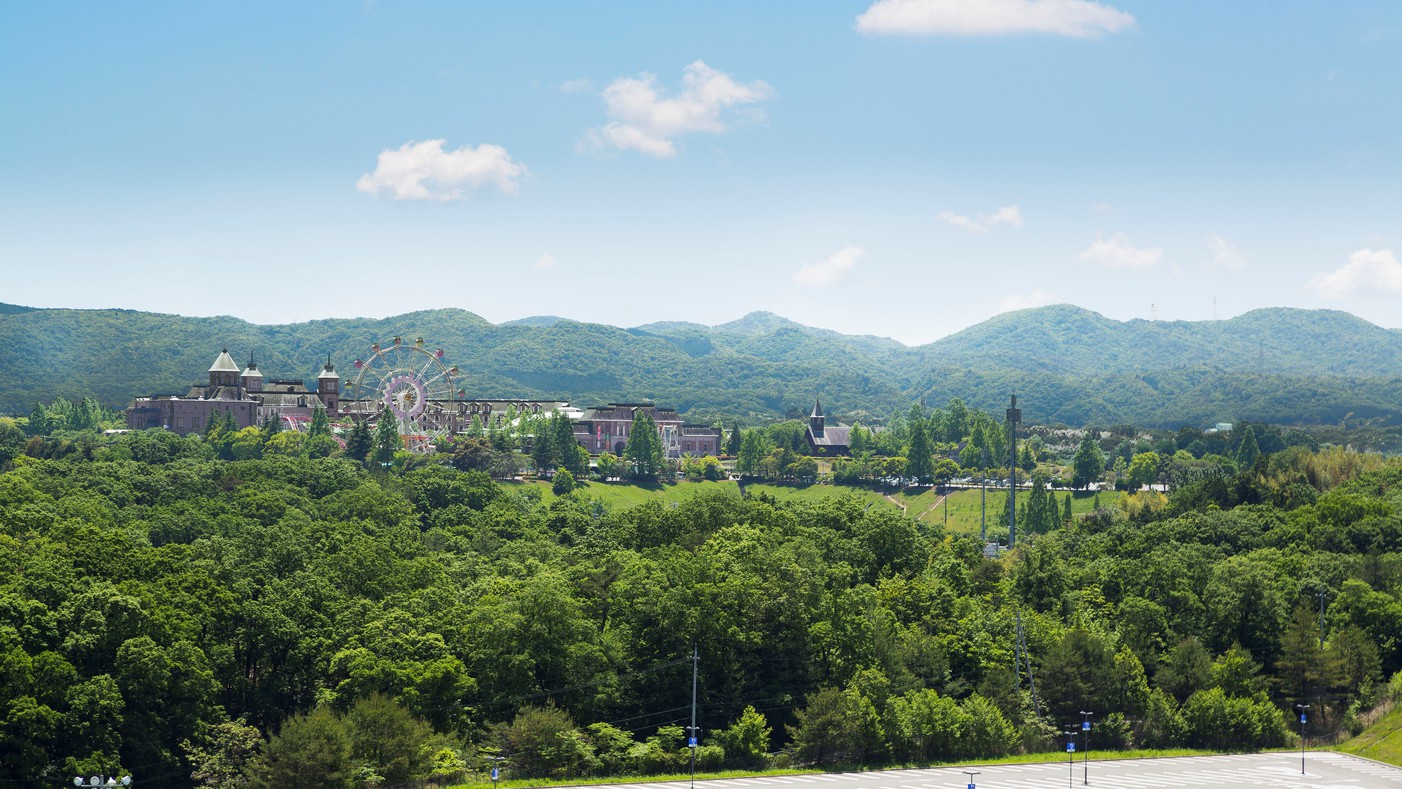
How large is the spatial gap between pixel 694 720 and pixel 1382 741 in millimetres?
29352

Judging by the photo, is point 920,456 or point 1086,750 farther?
point 920,456

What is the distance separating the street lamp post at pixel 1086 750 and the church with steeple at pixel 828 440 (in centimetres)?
→ 12917

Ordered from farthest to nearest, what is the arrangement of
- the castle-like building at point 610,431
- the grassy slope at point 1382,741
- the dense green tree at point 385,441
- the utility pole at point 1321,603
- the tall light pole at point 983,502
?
the castle-like building at point 610,431 < the dense green tree at point 385,441 < the tall light pole at point 983,502 < the utility pole at point 1321,603 < the grassy slope at point 1382,741

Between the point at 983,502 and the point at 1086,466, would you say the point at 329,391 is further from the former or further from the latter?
the point at 1086,466

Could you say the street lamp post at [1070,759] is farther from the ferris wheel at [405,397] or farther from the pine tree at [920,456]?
the ferris wheel at [405,397]

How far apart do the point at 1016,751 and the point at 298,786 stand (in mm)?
27683

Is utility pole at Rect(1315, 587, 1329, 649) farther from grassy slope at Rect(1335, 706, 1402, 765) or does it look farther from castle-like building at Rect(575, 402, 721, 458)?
castle-like building at Rect(575, 402, 721, 458)

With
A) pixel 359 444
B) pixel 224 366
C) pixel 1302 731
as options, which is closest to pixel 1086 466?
pixel 359 444

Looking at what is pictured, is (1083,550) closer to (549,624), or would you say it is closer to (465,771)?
(549,624)

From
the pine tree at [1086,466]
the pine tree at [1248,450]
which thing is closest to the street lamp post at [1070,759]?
the pine tree at [1086,466]

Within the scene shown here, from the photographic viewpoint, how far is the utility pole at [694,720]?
48875 millimetres

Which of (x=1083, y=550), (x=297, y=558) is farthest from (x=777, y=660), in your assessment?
(x=1083, y=550)

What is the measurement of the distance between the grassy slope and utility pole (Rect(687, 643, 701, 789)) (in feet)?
90.0

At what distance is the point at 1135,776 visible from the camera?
5088 cm
